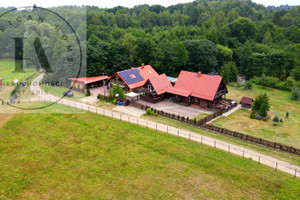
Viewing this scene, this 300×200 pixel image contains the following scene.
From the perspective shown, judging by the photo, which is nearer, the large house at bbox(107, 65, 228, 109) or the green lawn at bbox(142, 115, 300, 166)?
the green lawn at bbox(142, 115, 300, 166)

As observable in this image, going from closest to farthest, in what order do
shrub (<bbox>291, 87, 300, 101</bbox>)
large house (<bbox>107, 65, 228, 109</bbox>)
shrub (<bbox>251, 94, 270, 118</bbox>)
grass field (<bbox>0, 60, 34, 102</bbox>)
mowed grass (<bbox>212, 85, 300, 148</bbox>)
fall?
mowed grass (<bbox>212, 85, 300, 148</bbox>), shrub (<bbox>251, 94, 270, 118</bbox>), large house (<bbox>107, 65, 228, 109</bbox>), grass field (<bbox>0, 60, 34, 102</bbox>), shrub (<bbox>291, 87, 300, 101</bbox>)

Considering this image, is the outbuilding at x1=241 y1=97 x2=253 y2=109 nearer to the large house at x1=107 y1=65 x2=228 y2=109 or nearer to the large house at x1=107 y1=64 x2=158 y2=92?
the large house at x1=107 y1=65 x2=228 y2=109

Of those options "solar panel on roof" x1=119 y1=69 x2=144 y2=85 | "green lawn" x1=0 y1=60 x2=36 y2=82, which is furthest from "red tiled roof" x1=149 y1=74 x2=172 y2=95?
"green lawn" x1=0 y1=60 x2=36 y2=82

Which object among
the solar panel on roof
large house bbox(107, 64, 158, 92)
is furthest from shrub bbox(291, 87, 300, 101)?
the solar panel on roof

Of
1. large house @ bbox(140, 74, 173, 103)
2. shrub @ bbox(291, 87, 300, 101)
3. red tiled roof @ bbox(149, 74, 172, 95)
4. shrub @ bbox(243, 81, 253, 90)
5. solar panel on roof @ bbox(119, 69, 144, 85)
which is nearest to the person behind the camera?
large house @ bbox(140, 74, 173, 103)

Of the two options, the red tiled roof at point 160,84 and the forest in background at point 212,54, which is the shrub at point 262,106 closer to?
the red tiled roof at point 160,84

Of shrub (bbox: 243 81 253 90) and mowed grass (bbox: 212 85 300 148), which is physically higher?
shrub (bbox: 243 81 253 90)

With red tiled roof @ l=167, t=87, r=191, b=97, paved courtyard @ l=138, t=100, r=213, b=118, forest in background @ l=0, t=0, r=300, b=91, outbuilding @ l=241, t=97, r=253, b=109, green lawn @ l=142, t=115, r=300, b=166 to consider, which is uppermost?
forest in background @ l=0, t=0, r=300, b=91
